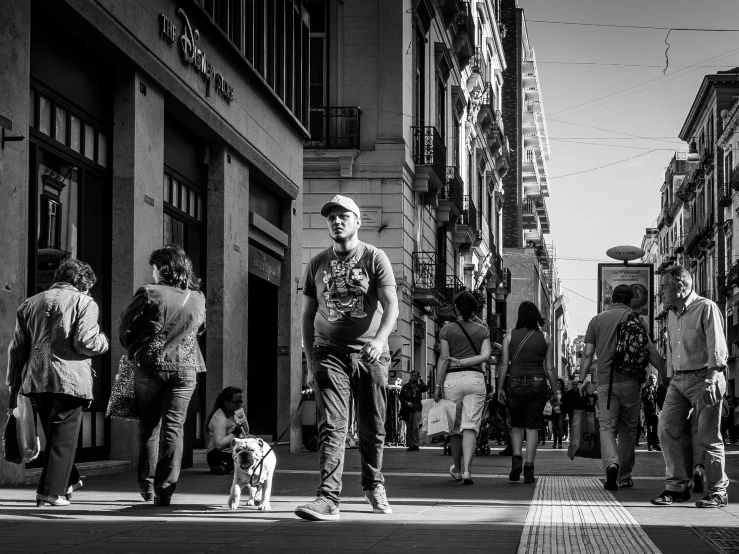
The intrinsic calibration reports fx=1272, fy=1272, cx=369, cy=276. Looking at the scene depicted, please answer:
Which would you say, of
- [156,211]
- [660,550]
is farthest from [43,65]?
[660,550]

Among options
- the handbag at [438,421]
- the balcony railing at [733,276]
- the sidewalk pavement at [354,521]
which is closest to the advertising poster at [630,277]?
the handbag at [438,421]

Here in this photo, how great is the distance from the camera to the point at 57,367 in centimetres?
823

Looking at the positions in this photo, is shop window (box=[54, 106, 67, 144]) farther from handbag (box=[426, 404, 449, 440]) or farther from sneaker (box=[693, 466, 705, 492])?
sneaker (box=[693, 466, 705, 492])

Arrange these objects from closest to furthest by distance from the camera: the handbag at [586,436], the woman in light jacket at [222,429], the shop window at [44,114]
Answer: the shop window at [44,114], the handbag at [586,436], the woman in light jacket at [222,429]

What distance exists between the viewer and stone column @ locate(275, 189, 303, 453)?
2081 centimetres

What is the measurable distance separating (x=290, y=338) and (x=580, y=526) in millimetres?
13906

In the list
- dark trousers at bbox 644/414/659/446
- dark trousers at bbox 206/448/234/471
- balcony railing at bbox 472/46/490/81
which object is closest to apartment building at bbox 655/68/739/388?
balcony railing at bbox 472/46/490/81

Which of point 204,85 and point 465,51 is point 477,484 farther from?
point 465,51

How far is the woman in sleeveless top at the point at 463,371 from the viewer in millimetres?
11633

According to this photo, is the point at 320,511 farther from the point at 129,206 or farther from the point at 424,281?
the point at 424,281

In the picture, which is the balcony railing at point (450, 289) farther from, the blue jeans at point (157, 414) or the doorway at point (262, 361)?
the blue jeans at point (157, 414)

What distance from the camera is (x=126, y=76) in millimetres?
13039

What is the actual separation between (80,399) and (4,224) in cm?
207

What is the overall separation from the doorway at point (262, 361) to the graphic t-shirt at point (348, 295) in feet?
42.5
